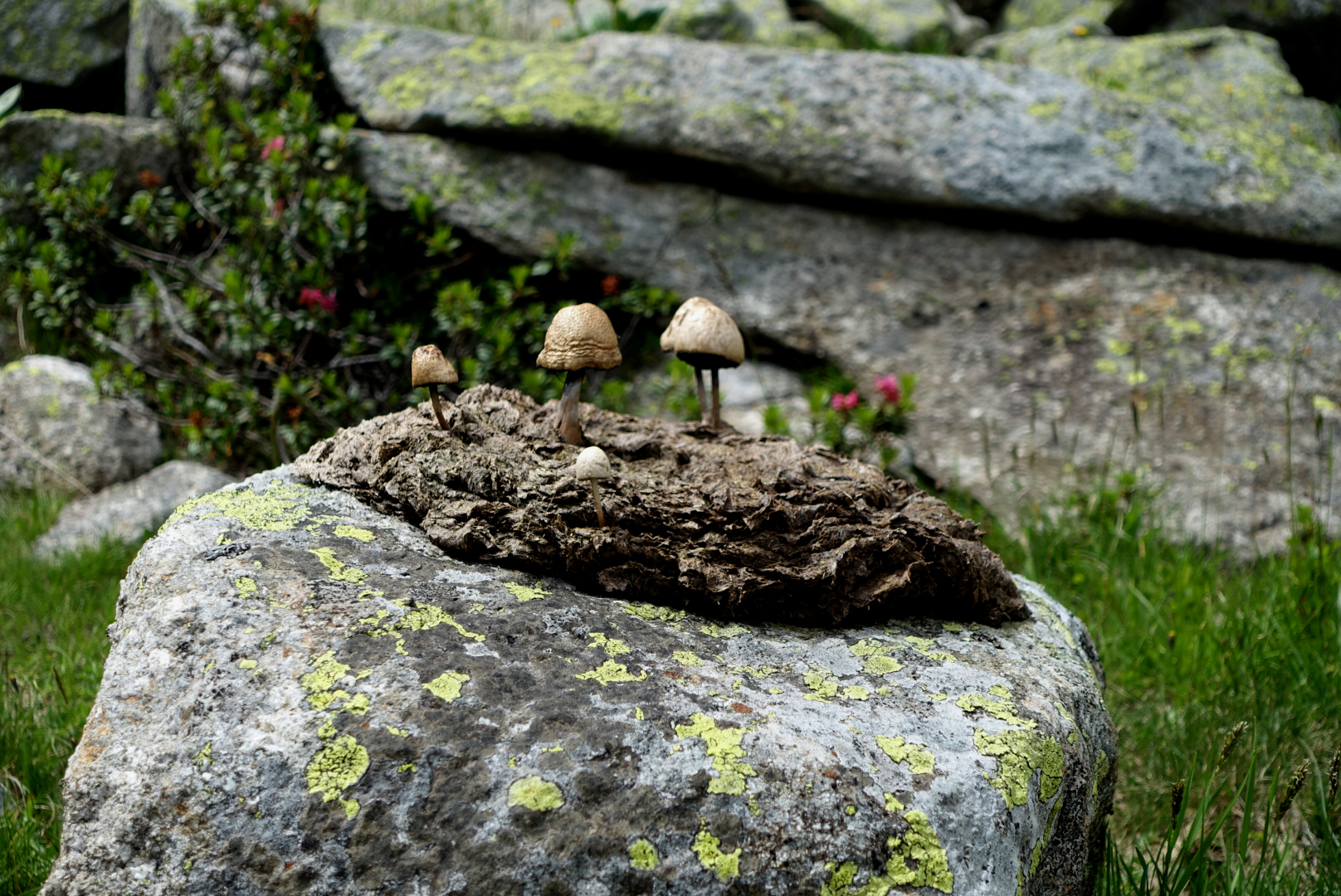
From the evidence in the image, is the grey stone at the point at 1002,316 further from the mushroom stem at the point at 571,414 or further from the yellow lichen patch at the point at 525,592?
the yellow lichen patch at the point at 525,592

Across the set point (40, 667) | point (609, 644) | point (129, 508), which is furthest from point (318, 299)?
point (609, 644)

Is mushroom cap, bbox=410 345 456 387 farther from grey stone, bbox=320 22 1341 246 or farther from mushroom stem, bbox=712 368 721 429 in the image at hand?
grey stone, bbox=320 22 1341 246

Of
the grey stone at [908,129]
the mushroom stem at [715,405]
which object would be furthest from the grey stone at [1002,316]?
the mushroom stem at [715,405]

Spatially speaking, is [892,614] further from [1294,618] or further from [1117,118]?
[1117,118]

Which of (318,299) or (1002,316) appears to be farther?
(1002,316)

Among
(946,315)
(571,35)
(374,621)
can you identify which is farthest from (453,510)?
(571,35)

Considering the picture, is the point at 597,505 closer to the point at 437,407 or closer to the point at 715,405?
the point at 437,407
